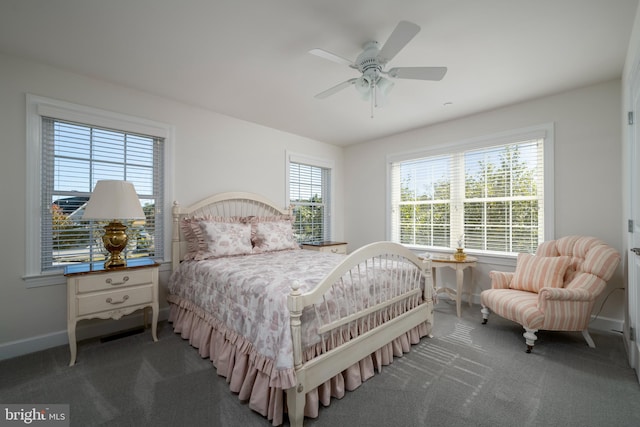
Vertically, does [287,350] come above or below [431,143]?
below

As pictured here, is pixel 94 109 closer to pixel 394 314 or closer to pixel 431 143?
pixel 394 314

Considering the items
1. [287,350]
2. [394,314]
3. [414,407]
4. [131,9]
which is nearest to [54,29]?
[131,9]

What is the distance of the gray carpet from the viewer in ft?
5.43

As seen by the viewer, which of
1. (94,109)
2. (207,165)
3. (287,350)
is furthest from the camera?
(207,165)

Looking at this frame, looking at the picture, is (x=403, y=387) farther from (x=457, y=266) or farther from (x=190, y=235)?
(x=190, y=235)

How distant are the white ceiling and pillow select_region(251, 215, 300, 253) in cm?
155

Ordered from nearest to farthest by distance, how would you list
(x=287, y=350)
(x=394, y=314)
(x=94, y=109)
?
(x=287, y=350)
(x=394, y=314)
(x=94, y=109)

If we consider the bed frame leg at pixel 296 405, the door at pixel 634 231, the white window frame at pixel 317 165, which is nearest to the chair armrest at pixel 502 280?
the door at pixel 634 231

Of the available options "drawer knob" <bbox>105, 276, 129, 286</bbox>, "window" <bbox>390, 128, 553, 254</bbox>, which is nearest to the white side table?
"window" <bbox>390, 128, 553, 254</bbox>

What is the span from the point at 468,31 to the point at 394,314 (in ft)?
7.51

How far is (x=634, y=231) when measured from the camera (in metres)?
2.12

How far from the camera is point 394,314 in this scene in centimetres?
234

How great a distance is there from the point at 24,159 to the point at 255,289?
95.6 inches

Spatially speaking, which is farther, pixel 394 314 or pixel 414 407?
pixel 394 314
